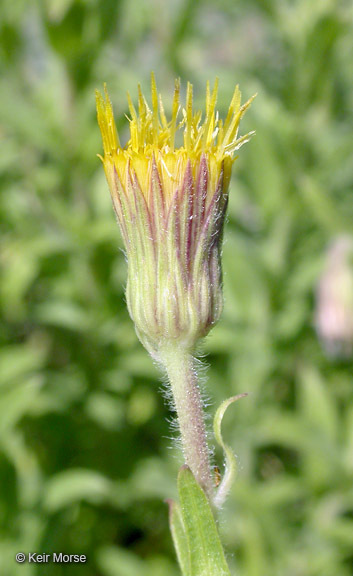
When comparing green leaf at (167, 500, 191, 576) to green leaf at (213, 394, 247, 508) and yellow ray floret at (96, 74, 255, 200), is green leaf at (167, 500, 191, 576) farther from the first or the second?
yellow ray floret at (96, 74, 255, 200)

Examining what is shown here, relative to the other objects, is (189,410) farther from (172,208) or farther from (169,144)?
(169,144)

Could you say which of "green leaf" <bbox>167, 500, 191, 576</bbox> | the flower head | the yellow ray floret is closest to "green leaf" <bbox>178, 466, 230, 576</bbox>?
"green leaf" <bbox>167, 500, 191, 576</bbox>

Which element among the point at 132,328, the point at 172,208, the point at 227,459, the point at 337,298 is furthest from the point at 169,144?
the point at 132,328

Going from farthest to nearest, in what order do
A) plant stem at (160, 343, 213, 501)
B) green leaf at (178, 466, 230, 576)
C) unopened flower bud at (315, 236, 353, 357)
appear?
1. unopened flower bud at (315, 236, 353, 357)
2. plant stem at (160, 343, 213, 501)
3. green leaf at (178, 466, 230, 576)

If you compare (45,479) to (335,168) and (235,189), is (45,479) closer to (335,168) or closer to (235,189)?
(235,189)

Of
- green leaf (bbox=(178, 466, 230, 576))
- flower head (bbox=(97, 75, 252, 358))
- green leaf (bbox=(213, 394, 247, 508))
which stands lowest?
green leaf (bbox=(178, 466, 230, 576))

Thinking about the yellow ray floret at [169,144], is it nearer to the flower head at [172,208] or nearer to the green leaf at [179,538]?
the flower head at [172,208]

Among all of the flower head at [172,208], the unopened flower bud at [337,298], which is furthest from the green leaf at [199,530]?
the unopened flower bud at [337,298]

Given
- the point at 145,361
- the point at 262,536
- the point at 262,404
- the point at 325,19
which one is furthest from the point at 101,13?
the point at 262,536
